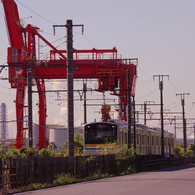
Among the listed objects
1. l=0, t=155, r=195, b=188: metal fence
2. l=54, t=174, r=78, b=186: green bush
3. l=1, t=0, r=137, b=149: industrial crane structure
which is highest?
l=1, t=0, r=137, b=149: industrial crane structure

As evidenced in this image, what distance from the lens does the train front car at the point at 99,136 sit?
107 feet

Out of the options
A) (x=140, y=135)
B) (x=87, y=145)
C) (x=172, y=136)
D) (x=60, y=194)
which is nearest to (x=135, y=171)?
(x=87, y=145)

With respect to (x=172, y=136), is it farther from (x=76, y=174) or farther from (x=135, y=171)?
(x=76, y=174)

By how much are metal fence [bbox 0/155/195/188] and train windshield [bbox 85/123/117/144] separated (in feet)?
8.30

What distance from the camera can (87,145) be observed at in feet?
108

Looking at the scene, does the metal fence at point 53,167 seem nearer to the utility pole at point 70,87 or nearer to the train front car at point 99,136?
the utility pole at point 70,87

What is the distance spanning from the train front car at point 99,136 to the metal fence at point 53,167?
256 centimetres

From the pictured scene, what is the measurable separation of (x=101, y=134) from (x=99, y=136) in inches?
8.7

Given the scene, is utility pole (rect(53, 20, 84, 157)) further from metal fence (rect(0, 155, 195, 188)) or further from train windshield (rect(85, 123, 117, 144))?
train windshield (rect(85, 123, 117, 144))

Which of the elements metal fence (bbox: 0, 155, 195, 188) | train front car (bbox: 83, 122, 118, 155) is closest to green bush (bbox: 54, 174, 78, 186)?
metal fence (bbox: 0, 155, 195, 188)

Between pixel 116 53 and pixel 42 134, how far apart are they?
44.8 ft

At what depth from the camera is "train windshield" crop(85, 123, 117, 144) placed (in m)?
32.7

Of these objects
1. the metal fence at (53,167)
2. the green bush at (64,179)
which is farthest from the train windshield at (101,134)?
the green bush at (64,179)

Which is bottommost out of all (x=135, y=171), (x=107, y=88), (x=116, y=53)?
(x=135, y=171)
